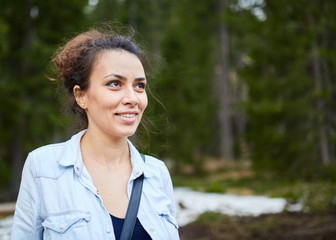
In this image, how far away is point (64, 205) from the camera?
65.7 inches

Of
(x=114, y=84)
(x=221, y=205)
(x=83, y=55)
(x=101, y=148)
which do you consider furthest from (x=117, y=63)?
(x=221, y=205)

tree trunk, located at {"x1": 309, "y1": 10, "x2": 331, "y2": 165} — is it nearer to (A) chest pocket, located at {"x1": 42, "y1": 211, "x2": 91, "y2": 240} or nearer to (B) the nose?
(B) the nose

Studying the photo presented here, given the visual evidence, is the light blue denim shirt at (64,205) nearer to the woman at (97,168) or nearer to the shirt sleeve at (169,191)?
the woman at (97,168)

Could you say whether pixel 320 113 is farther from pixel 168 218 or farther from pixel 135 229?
pixel 135 229

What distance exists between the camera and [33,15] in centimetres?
1143

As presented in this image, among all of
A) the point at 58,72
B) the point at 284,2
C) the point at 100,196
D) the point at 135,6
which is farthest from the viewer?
the point at 135,6

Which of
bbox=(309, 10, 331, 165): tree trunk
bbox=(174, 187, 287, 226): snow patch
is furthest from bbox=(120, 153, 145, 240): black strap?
bbox=(309, 10, 331, 165): tree trunk

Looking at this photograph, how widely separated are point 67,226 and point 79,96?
2.18 ft

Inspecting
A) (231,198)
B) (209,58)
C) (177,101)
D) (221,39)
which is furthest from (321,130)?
(209,58)

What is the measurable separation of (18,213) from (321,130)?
10.8 meters

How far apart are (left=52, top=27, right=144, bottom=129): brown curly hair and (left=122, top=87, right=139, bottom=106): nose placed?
21 centimetres

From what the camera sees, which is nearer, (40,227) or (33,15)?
(40,227)

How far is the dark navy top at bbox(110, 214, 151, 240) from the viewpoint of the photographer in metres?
1.71

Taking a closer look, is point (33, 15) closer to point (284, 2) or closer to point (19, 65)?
point (19, 65)
